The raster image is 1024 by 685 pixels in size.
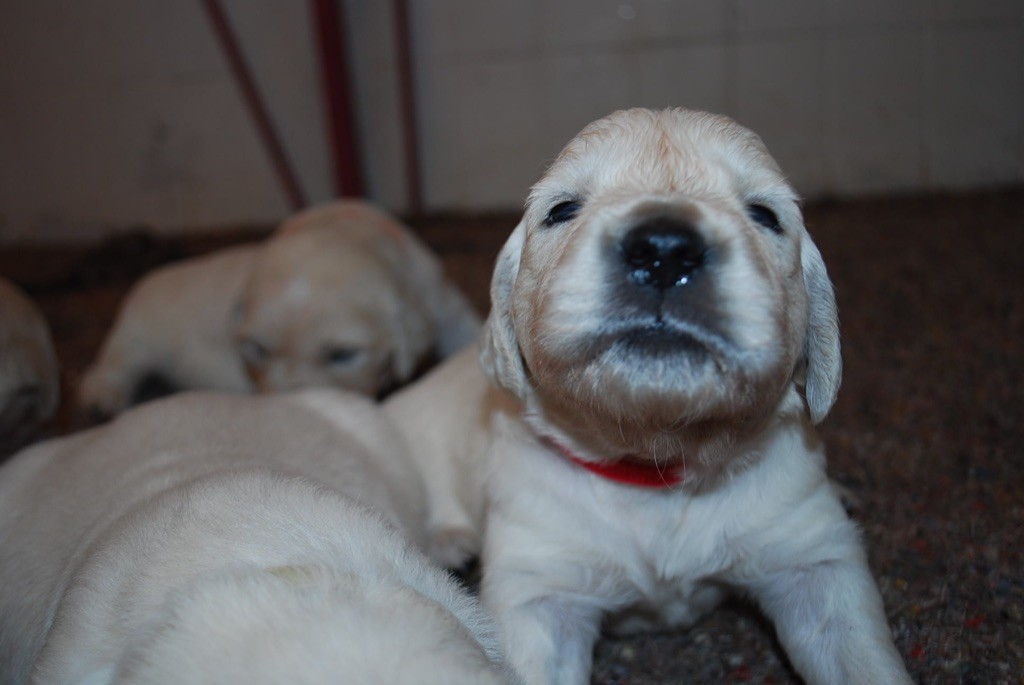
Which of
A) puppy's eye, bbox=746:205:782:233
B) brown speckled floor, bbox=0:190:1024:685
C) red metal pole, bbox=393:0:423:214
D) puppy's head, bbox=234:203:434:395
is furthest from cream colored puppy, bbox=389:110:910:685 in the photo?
red metal pole, bbox=393:0:423:214

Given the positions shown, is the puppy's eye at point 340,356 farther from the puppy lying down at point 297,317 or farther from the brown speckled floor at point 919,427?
the brown speckled floor at point 919,427

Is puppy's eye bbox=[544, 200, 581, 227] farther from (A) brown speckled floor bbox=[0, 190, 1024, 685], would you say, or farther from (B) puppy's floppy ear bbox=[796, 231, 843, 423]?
(A) brown speckled floor bbox=[0, 190, 1024, 685]

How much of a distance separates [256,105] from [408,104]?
3.76 feet

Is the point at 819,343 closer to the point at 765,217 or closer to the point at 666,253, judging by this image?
the point at 765,217

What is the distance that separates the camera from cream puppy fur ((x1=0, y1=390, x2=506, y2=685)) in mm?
1124

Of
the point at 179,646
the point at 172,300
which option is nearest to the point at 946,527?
the point at 179,646

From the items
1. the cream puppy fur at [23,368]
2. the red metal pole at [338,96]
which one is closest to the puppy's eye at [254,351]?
the cream puppy fur at [23,368]

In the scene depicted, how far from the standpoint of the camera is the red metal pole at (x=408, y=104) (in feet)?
24.1

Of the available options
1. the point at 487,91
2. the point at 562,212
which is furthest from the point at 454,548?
the point at 487,91

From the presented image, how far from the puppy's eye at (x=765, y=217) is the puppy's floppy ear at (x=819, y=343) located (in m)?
0.12

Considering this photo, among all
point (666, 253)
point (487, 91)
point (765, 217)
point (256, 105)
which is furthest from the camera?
point (487, 91)

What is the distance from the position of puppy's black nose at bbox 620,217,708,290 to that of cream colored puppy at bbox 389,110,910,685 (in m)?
0.09

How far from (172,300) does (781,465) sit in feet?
10.9

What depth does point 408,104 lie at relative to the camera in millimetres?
7480
